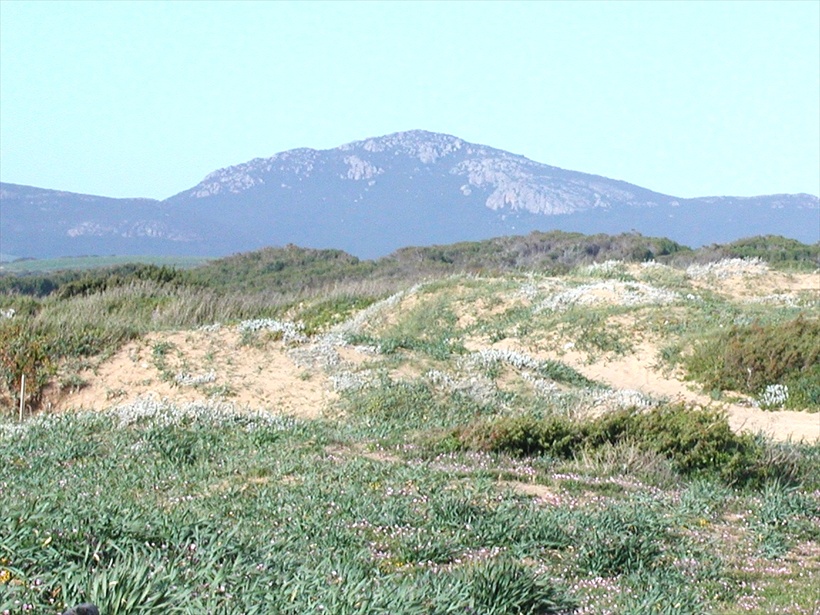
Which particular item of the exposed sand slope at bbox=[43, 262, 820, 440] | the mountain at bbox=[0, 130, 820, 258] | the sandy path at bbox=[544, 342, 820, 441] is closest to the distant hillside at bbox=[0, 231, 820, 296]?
the sandy path at bbox=[544, 342, 820, 441]

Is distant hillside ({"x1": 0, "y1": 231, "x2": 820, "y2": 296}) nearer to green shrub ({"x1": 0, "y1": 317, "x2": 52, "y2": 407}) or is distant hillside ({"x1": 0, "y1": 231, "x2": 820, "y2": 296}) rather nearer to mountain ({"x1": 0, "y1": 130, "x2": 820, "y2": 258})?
green shrub ({"x1": 0, "y1": 317, "x2": 52, "y2": 407})

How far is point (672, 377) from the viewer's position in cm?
1808

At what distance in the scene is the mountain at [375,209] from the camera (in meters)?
138

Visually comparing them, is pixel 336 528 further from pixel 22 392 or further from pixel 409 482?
pixel 22 392

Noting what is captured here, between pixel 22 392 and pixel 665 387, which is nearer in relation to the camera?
Result: pixel 22 392

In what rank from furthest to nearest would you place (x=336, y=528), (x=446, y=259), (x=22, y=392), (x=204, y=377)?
(x=446, y=259), (x=204, y=377), (x=22, y=392), (x=336, y=528)

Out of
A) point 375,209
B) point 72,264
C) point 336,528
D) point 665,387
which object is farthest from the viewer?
point 375,209

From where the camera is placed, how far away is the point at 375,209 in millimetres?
152250

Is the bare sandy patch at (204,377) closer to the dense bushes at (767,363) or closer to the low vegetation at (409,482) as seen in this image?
the low vegetation at (409,482)

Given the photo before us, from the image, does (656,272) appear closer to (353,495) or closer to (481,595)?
(353,495)

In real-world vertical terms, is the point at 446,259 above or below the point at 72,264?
above

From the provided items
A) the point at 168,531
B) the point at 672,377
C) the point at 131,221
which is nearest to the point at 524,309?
the point at 672,377

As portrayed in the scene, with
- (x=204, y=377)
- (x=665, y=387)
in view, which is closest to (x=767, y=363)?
(x=665, y=387)

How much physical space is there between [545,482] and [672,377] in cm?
1085
